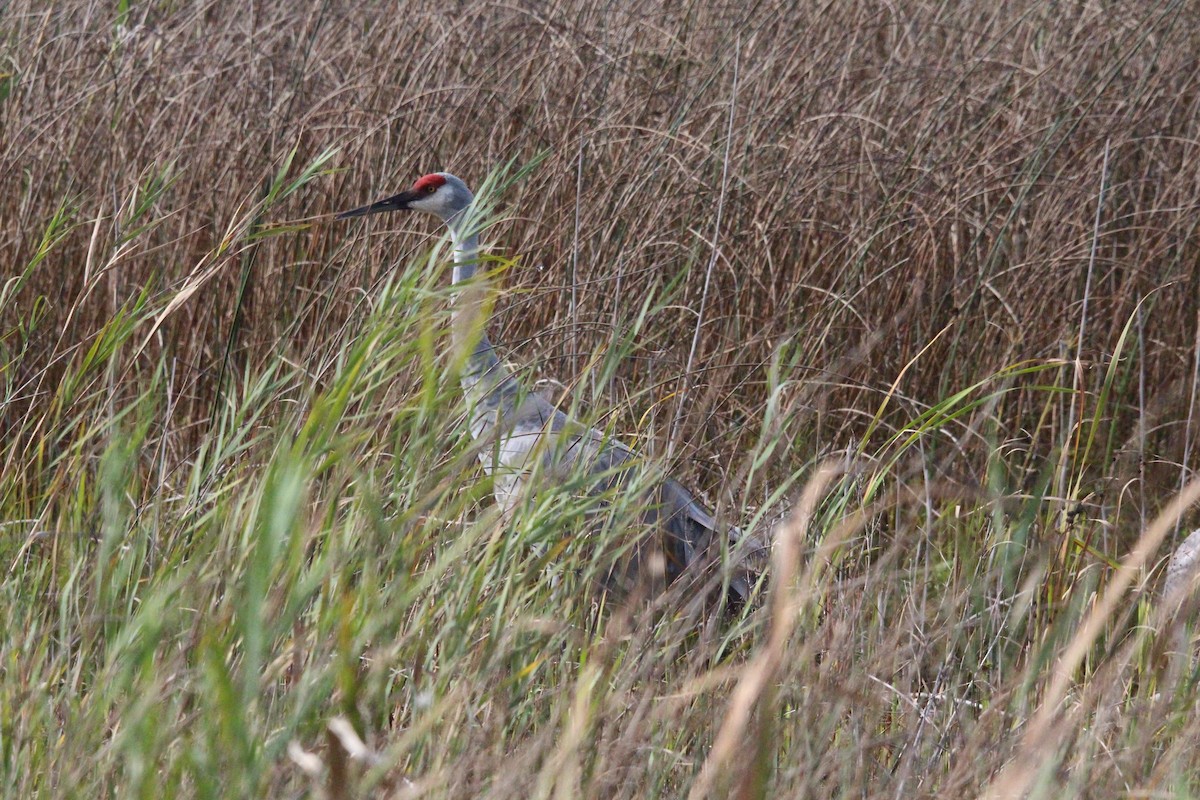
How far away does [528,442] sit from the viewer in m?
2.85

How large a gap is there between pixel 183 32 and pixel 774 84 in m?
1.67

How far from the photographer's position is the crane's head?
326cm

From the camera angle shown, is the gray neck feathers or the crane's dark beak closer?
the gray neck feathers

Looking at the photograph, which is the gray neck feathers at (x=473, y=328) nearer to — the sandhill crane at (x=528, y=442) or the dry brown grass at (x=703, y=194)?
the sandhill crane at (x=528, y=442)

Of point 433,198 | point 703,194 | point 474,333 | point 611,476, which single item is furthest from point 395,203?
point 474,333

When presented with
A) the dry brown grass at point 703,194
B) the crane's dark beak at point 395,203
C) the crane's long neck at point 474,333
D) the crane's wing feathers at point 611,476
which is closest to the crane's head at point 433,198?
the crane's dark beak at point 395,203

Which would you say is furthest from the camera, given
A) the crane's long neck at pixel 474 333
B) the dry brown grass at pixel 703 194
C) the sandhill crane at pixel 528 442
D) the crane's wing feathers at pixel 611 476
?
the dry brown grass at pixel 703 194

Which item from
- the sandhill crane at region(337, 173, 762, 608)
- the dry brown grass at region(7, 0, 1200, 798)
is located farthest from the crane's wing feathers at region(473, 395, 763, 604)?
the dry brown grass at region(7, 0, 1200, 798)

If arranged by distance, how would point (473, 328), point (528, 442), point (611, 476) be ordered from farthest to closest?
point (528, 442) → point (611, 476) → point (473, 328)

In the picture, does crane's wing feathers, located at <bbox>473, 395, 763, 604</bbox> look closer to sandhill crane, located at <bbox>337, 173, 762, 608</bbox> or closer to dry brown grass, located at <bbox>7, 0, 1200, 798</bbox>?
sandhill crane, located at <bbox>337, 173, 762, 608</bbox>

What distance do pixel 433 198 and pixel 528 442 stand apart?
2.39 ft

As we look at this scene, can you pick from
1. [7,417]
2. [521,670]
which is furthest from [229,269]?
[521,670]

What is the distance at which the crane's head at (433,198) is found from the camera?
3258 millimetres

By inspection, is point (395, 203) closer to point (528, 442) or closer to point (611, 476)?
point (528, 442)
